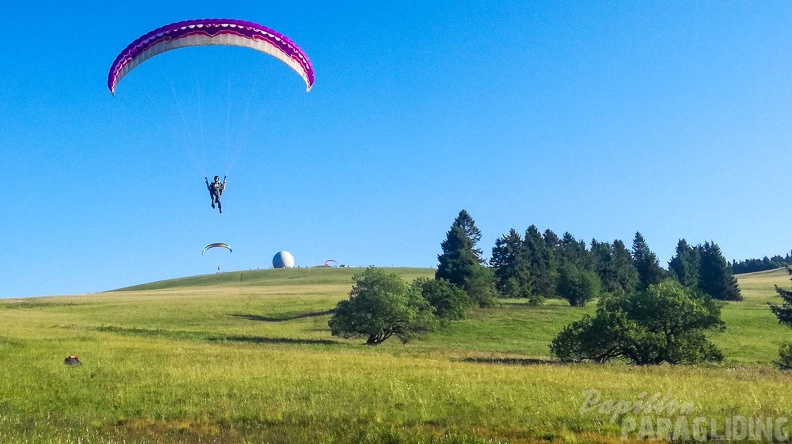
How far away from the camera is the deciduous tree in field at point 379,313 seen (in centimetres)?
4488

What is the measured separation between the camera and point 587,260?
117 meters

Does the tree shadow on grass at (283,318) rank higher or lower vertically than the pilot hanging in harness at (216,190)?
lower

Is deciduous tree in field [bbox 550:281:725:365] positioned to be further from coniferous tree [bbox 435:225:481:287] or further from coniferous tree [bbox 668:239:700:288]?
coniferous tree [bbox 668:239:700:288]

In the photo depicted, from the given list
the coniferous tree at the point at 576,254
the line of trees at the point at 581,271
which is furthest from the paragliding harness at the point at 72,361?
the coniferous tree at the point at 576,254

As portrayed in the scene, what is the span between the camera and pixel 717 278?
4023 inches

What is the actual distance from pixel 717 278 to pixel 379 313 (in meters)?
80.8

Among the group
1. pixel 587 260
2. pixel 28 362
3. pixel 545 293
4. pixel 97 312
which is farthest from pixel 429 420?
pixel 587 260

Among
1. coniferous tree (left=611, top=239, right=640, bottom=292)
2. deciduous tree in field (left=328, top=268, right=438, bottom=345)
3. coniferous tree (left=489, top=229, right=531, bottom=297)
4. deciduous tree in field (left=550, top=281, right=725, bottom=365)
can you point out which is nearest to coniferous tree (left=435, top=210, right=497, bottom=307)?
coniferous tree (left=489, top=229, right=531, bottom=297)

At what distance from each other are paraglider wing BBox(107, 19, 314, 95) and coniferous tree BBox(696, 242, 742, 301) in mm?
92988

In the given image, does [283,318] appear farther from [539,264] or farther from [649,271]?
[649,271]

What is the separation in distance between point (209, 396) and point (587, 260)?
110 metres

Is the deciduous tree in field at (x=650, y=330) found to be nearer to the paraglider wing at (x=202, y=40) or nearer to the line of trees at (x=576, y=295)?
the line of trees at (x=576, y=295)

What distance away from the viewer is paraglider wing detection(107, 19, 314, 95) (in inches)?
1041

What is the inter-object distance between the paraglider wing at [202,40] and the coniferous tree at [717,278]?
3661 inches
